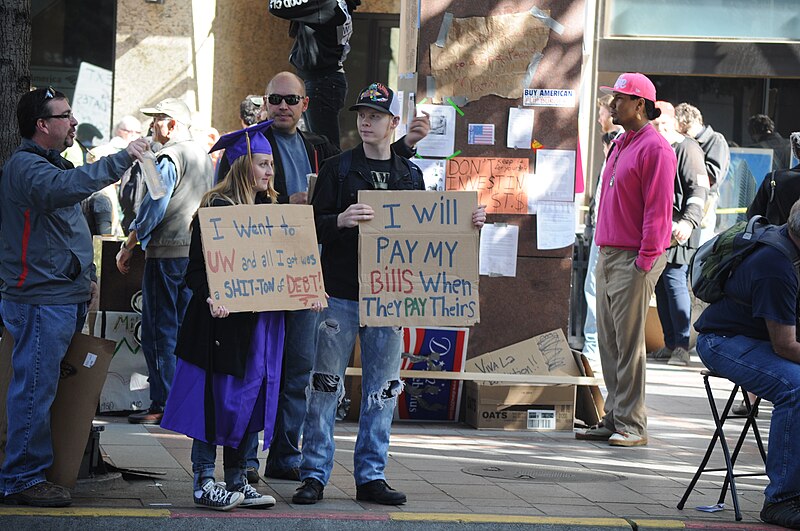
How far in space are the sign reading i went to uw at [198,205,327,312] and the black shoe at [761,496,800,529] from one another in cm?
248

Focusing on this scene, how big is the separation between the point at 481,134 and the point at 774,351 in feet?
10.6

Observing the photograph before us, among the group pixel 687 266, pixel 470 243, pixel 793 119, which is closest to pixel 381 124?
pixel 470 243

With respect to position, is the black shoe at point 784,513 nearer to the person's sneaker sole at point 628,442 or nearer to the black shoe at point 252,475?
the person's sneaker sole at point 628,442

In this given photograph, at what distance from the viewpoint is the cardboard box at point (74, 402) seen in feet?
20.6

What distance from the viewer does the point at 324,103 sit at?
8.22m

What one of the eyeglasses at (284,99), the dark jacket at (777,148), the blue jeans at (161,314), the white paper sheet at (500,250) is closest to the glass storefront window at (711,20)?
the dark jacket at (777,148)

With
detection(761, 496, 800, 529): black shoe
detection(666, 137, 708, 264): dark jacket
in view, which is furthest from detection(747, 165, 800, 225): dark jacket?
detection(761, 496, 800, 529): black shoe

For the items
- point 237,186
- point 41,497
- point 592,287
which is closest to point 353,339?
point 237,186

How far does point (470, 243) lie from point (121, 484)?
220 centimetres

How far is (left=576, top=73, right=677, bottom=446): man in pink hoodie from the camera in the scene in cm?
829

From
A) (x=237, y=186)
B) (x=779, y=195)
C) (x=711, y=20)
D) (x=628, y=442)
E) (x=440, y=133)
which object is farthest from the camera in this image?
(x=711, y=20)

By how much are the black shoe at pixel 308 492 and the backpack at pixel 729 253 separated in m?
2.27

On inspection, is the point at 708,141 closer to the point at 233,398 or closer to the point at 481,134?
the point at 481,134

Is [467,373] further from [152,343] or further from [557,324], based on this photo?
[152,343]
